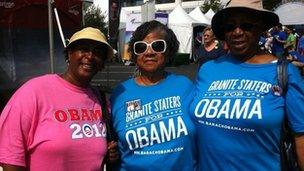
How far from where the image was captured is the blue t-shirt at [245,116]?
101 inches

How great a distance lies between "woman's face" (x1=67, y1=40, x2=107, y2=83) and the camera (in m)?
2.89

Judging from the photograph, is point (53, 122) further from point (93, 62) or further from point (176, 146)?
point (176, 146)

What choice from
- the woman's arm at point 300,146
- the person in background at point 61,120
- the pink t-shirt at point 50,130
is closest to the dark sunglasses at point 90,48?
the person in background at point 61,120

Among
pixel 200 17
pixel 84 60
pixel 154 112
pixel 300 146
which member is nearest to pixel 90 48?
pixel 84 60

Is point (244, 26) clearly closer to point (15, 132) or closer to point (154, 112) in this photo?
point (154, 112)

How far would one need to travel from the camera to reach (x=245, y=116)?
2.60 metres

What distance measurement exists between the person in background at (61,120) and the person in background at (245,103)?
0.62 metres

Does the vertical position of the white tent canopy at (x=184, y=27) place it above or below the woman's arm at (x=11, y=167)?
below

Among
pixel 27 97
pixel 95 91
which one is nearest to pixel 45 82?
pixel 27 97

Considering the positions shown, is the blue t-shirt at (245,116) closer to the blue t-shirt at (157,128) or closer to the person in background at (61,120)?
the blue t-shirt at (157,128)

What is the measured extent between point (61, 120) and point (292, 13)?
18999mm

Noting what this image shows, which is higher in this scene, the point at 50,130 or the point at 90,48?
the point at 90,48

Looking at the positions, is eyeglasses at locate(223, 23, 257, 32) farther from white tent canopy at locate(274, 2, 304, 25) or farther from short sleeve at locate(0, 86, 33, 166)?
white tent canopy at locate(274, 2, 304, 25)

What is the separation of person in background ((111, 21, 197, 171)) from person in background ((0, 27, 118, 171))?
142mm
